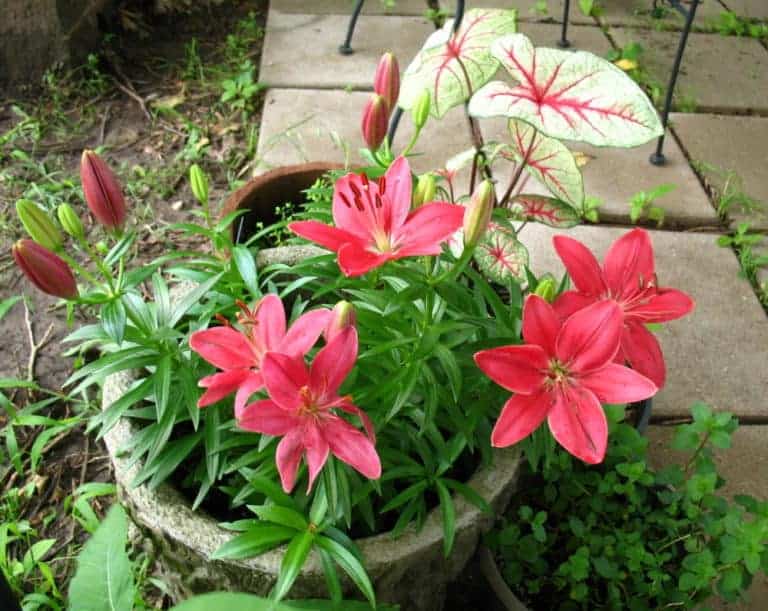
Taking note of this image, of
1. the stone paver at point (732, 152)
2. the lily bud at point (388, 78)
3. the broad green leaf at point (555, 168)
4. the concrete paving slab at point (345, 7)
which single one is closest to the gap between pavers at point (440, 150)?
the stone paver at point (732, 152)

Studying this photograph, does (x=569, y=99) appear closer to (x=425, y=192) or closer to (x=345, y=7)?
(x=425, y=192)

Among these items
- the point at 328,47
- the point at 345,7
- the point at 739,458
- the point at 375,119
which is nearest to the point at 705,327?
the point at 739,458

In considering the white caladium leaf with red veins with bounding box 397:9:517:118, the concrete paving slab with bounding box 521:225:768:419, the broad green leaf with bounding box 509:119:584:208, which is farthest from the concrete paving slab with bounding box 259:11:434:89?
the broad green leaf with bounding box 509:119:584:208

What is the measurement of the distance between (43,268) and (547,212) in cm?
73

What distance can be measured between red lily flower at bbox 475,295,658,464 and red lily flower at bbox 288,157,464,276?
0.12 metres

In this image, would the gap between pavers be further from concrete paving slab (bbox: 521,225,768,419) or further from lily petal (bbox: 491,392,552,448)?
lily petal (bbox: 491,392,552,448)

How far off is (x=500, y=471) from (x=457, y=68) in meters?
0.59

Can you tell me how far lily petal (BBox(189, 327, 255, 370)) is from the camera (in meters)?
0.74

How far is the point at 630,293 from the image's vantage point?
2.73 feet

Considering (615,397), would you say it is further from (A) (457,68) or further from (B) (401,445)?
(A) (457,68)

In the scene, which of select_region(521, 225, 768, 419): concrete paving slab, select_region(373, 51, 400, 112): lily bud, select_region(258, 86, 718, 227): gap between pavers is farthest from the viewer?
select_region(258, 86, 718, 227): gap between pavers

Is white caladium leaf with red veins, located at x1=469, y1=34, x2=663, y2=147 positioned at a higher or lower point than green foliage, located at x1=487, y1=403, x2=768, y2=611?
higher

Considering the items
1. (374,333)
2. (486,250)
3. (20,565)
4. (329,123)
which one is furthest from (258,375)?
(329,123)

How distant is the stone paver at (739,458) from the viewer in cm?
140
